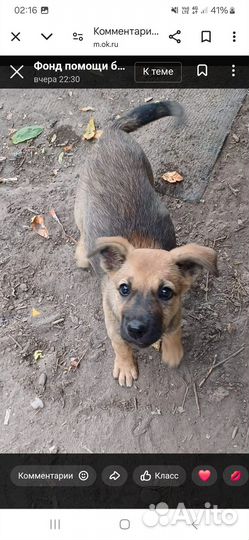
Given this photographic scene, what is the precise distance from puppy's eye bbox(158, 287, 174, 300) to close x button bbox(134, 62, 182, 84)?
64.7 inches

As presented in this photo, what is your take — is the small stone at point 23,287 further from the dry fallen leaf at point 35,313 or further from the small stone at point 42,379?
the small stone at point 42,379

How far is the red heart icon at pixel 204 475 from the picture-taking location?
10.8 feet

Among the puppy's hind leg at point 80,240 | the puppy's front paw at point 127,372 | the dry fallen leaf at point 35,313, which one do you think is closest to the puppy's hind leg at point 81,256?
the puppy's hind leg at point 80,240

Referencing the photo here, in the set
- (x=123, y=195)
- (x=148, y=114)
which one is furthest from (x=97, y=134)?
(x=123, y=195)

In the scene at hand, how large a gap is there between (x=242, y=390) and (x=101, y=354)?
1.18 metres

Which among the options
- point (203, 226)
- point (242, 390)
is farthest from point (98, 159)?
point (242, 390)

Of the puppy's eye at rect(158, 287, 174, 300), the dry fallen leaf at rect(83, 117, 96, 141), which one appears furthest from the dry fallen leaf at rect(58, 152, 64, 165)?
the puppy's eye at rect(158, 287, 174, 300)

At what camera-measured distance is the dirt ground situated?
159 inches

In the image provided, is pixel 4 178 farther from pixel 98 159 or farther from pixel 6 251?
pixel 98 159

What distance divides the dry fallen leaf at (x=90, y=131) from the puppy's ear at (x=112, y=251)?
92.7 inches

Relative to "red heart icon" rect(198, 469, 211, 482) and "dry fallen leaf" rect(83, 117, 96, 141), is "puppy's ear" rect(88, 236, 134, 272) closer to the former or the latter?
"red heart icon" rect(198, 469, 211, 482)

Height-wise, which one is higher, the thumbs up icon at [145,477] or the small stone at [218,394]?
the thumbs up icon at [145,477]

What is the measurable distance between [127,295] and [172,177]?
2170 mm

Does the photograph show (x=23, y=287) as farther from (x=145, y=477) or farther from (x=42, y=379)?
(x=145, y=477)
